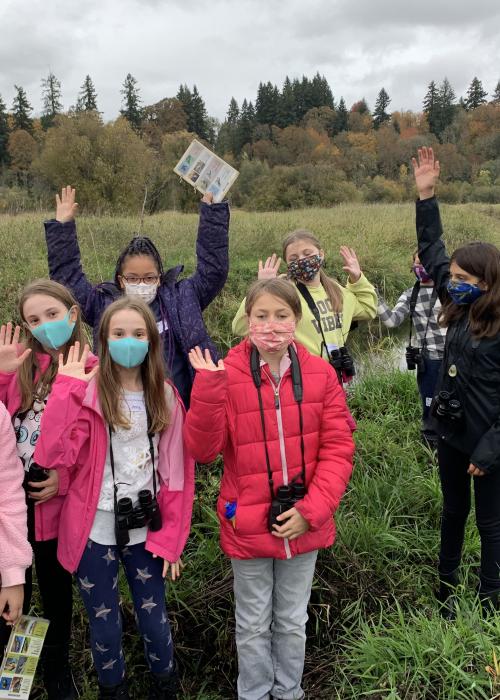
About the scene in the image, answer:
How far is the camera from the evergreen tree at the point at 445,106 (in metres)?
66.1

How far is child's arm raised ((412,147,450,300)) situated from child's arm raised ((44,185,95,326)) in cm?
197

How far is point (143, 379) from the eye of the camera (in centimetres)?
221

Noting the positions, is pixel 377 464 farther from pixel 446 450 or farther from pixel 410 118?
pixel 410 118

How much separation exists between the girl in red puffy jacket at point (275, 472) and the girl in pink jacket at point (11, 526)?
2.26 ft

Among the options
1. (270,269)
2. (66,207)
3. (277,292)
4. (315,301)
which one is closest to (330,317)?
(315,301)

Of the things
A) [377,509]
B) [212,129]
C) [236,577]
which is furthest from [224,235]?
[212,129]

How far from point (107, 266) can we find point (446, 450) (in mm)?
6457

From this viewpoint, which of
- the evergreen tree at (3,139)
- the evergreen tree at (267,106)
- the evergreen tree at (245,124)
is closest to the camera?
the evergreen tree at (3,139)

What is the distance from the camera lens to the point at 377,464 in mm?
4094

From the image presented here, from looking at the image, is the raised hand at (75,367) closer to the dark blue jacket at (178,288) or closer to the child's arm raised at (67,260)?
the dark blue jacket at (178,288)

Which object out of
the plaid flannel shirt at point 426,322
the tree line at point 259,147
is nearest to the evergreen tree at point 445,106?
the tree line at point 259,147

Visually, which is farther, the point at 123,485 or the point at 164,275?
the point at 164,275

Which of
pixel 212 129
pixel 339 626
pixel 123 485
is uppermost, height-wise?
pixel 212 129

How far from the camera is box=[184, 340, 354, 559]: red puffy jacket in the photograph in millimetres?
2107
